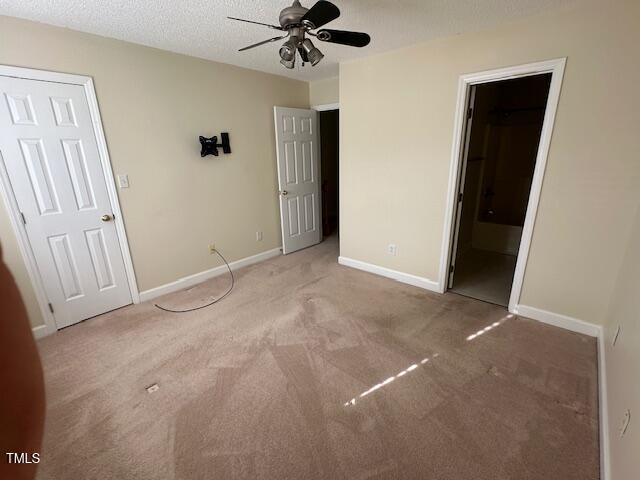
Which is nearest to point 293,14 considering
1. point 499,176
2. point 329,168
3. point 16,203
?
point 16,203

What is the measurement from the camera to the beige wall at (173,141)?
7.75ft

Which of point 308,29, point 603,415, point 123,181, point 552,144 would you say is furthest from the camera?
point 123,181

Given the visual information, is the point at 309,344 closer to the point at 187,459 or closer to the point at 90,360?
the point at 187,459

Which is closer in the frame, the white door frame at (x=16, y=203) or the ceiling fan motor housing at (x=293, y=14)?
the ceiling fan motor housing at (x=293, y=14)

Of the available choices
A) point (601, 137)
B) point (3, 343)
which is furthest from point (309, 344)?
point (601, 137)

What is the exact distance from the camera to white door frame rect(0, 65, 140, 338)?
2199 millimetres

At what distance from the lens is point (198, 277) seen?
11.4 feet

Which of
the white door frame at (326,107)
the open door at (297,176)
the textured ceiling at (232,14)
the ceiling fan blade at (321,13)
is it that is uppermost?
the textured ceiling at (232,14)

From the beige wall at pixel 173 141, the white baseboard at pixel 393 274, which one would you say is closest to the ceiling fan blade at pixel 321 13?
the beige wall at pixel 173 141

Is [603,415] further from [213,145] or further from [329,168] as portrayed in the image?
[329,168]

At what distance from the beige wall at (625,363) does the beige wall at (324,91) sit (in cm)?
327

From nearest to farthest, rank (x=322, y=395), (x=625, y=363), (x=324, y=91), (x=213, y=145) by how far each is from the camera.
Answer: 1. (x=625, y=363)
2. (x=322, y=395)
3. (x=213, y=145)
4. (x=324, y=91)

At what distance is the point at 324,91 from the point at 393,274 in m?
2.63

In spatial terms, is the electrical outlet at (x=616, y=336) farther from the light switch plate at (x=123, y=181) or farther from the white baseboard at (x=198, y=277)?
the light switch plate at (x=123, y=181)
